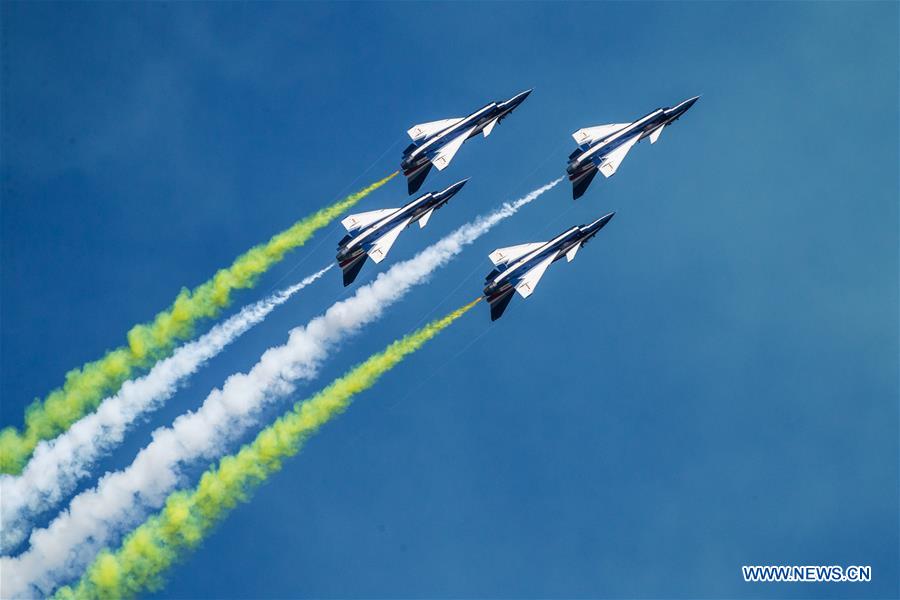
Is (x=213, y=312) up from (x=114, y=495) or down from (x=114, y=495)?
up

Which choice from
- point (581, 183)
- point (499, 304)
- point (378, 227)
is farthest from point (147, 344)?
point (581, 183)

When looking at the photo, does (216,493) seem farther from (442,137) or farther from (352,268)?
(442,137)

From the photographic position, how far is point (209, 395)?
3853 inches

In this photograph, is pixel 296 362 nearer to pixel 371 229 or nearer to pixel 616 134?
pixel 371 229

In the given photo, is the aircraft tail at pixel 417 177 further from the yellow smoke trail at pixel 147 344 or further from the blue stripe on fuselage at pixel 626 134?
the blue stripe on fuselage at pixel 626 134

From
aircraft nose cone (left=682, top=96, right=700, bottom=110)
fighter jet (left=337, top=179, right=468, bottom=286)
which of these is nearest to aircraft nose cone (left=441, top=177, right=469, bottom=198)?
fighter jet (left=337, top=179, right=468, bottom=286)

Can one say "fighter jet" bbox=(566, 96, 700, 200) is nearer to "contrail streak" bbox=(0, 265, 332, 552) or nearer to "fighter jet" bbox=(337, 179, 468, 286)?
"fighter jet" bbox=(337, 179, 468, 286)

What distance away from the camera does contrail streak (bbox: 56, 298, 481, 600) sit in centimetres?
9375

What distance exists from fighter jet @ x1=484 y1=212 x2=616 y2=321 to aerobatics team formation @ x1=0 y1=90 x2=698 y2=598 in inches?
3.9

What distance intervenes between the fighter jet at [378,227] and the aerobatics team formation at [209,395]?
0.10 meters

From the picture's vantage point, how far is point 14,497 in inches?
3752

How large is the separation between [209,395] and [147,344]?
20.1 feet

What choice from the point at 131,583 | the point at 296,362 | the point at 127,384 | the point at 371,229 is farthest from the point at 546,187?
the point at 131,583

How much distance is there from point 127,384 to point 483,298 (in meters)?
26.1
